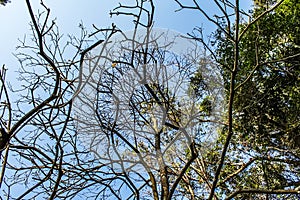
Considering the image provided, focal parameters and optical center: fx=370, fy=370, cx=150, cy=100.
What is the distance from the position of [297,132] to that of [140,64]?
87.1 inches

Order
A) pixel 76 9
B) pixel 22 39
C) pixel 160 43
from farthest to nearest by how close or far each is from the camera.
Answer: pixel 22 39
pixel 76 9
pixel 160 43

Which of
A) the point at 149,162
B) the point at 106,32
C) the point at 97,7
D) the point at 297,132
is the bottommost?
the point at 149,162

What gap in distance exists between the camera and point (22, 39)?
1.67 meters

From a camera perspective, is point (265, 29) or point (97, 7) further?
point (265, 29)

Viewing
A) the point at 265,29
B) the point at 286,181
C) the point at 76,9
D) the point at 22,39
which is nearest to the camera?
the point at 76,9

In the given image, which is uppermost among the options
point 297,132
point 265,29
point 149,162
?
point 265,29

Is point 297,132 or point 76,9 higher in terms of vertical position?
point 297,132

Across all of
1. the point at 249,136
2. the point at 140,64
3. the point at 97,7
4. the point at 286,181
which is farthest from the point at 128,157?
the point at 286,181

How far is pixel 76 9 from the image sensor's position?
1.55 m

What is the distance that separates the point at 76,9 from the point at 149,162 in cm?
71

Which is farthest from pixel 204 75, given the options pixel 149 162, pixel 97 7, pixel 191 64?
pixel 97 7

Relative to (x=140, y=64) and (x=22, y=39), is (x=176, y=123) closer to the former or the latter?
(x=140, y=64)

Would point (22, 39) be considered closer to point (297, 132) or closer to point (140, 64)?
point (140, 64)

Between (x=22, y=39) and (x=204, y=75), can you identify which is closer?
(x=204, y=75)
